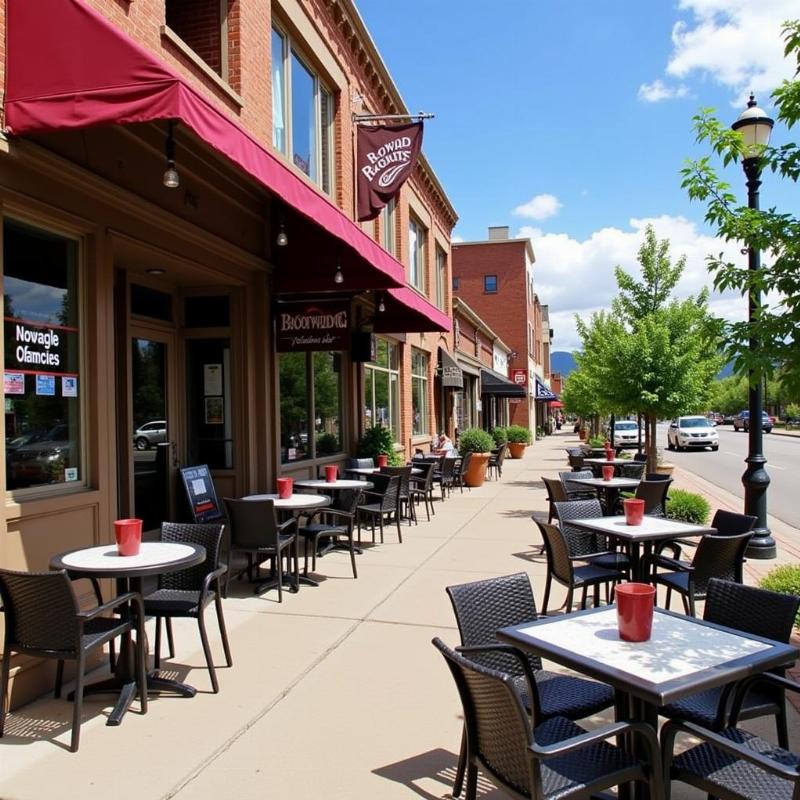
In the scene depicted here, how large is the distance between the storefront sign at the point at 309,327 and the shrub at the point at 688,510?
5406 millimetres

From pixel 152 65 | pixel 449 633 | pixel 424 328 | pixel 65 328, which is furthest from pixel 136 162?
pixel 424 328

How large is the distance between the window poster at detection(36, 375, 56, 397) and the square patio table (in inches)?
169

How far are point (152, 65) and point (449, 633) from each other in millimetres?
4590

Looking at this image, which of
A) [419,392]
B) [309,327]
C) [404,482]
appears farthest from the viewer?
[419,392]

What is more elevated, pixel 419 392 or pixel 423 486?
pixel 419 392

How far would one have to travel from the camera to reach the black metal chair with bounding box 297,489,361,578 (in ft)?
26.1

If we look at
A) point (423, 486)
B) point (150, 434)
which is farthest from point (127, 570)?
point (423, 486)

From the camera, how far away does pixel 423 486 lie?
1327 cm

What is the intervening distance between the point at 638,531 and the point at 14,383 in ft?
15.6

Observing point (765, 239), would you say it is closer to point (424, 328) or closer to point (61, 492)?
point (61, 492)

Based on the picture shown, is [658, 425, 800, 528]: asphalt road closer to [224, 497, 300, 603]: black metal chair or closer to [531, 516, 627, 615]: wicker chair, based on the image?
[531, 516, 627, 615]: wicker chair

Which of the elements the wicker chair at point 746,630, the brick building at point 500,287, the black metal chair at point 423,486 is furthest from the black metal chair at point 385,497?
the brick building at point 500,287

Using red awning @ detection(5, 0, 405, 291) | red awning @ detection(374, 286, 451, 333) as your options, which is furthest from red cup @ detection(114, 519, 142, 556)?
red awning @ detection(374, 286, 451, 333)

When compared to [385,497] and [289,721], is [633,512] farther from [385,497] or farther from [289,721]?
[385,497]
